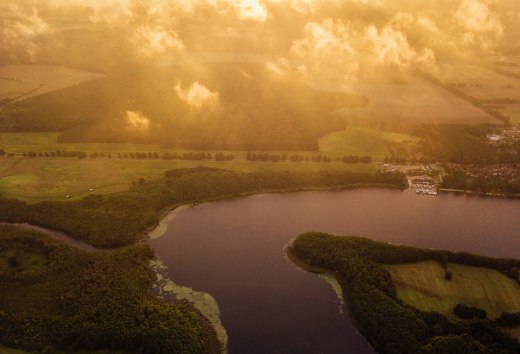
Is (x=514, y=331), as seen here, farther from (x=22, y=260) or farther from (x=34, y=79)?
(x=34, y=79)

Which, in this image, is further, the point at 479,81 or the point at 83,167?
the point at 479,81

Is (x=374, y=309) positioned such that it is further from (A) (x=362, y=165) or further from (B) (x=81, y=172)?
(B) (x=81, y=172)

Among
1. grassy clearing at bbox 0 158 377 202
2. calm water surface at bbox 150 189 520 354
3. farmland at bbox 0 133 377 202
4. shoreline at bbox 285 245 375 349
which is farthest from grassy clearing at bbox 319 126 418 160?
shoreline at bbox 285 245 375 349

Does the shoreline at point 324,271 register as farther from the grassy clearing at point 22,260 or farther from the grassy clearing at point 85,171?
the grassy clearing at point 22,260

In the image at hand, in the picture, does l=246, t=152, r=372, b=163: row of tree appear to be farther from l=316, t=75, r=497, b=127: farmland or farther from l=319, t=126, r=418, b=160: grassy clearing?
l=316, t=75, r=497, b=127: farmland

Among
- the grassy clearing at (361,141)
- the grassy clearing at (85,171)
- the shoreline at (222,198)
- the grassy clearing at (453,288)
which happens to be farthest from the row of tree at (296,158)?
the grassy clearing at (453,288)

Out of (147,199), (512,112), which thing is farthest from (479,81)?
(147,199)
